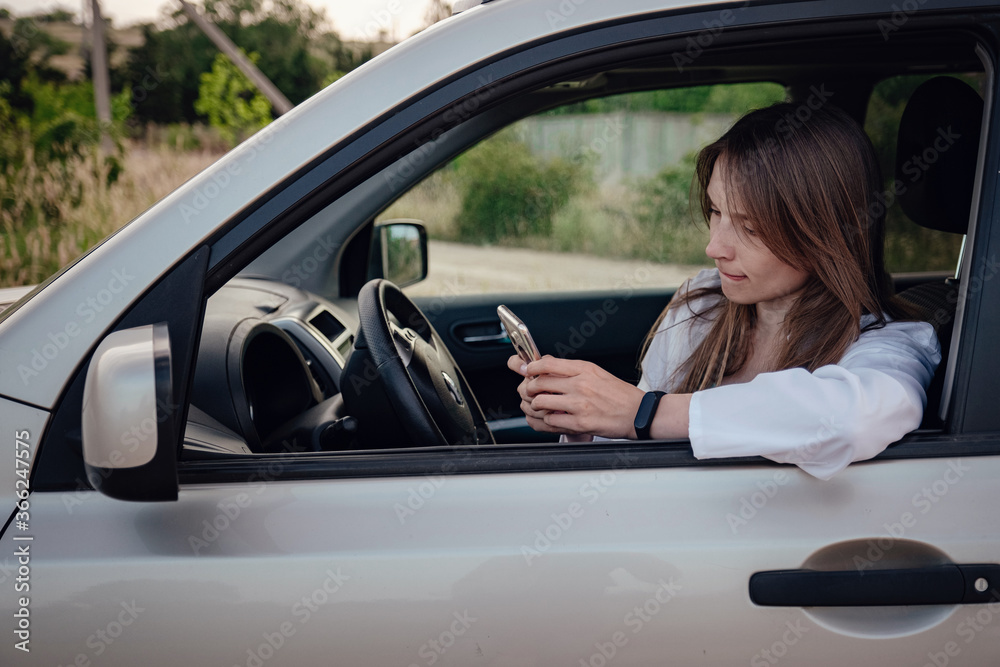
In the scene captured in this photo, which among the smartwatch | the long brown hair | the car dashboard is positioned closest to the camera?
the smartwatch

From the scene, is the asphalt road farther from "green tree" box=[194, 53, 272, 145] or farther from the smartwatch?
the smartwatch

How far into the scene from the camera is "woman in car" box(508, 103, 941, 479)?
111cm

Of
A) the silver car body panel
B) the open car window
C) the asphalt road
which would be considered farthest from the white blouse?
the asphalt road

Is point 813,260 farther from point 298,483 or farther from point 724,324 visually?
point 298,483

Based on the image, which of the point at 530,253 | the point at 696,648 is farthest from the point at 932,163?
the point at 530,253

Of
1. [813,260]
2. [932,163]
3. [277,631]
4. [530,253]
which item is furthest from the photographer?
[530,253]

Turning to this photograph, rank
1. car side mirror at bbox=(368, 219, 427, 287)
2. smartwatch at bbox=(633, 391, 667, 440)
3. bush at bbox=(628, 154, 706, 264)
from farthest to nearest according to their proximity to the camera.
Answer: bush at bbox=(628, 154, 706, 264), car side mirror at bbox=(368, 219, 427, 287), smartwatch at bbox=(633, 391, 667, 440)

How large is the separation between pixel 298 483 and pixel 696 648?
58 cm

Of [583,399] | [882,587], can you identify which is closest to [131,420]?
[583,399]

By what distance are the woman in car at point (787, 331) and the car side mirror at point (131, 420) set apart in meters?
0.60

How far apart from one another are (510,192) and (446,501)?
953cm

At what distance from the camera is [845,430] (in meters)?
1.07

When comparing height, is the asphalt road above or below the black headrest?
below

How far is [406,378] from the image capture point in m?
1.43
